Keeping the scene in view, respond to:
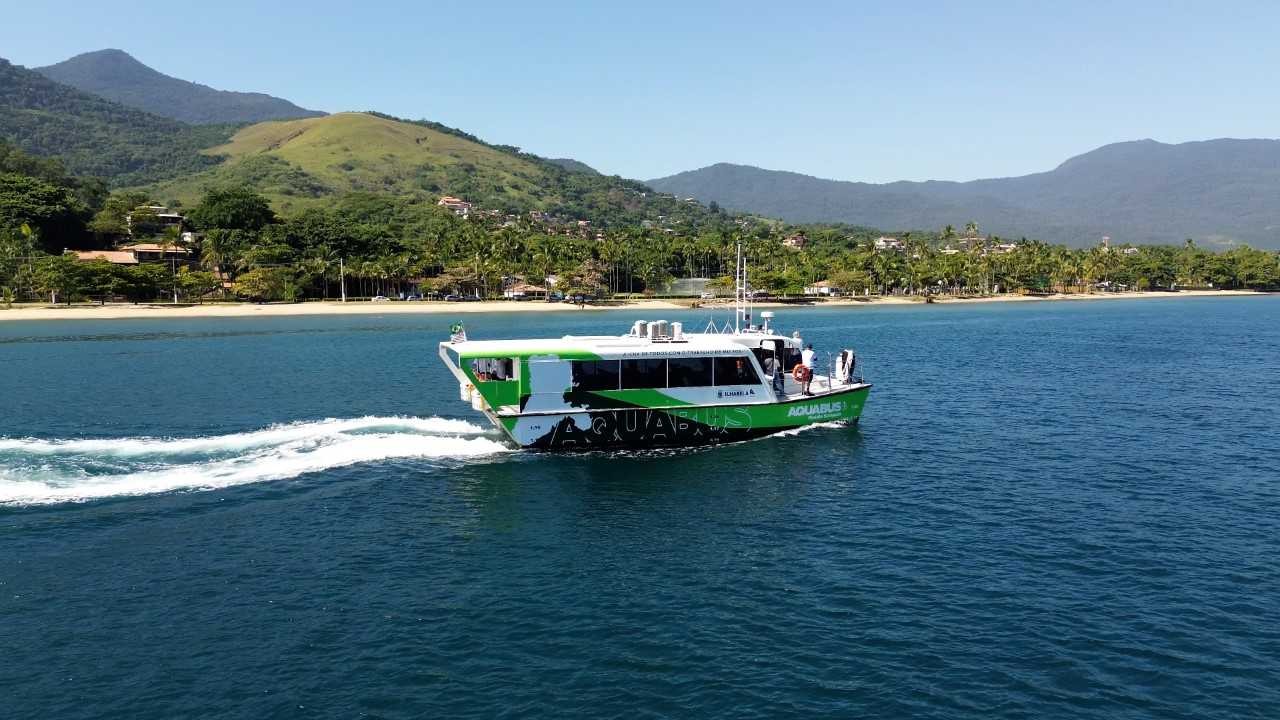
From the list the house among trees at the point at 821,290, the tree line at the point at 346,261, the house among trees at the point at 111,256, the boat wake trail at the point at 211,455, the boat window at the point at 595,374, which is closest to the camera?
the boat wake trail at the point at 211,455

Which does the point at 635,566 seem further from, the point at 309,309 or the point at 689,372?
the point at 309,309

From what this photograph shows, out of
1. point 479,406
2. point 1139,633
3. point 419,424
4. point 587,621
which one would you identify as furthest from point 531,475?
point 1139,633

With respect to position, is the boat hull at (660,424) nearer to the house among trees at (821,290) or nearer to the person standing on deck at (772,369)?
the person standing on deck at (772,369)

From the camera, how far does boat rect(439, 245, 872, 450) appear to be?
31.6 metres

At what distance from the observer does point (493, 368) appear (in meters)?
31.5

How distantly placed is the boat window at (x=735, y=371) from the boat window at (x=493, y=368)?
26.5ft

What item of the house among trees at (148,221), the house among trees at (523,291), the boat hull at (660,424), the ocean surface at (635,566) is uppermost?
the house among trees at (148,221)

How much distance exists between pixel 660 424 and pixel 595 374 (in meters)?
3.32

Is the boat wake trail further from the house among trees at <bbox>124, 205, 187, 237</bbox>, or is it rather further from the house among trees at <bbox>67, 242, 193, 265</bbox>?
the house among trees at <bbox>124, 205, 187, 237</bbox>

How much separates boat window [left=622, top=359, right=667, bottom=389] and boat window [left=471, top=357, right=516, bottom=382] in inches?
167

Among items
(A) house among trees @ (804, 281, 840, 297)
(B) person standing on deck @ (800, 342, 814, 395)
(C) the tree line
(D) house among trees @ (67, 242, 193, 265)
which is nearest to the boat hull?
(B) person standing on deck @ (800, 342, 814, 395)

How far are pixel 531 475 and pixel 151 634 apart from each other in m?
13.8

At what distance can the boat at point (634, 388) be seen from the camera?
31.6 m

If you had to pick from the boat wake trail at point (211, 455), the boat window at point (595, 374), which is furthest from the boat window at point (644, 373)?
the boat wake trail at point (211, 455)
